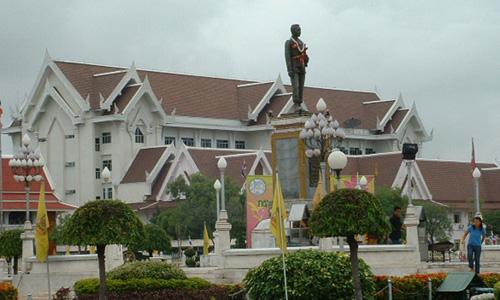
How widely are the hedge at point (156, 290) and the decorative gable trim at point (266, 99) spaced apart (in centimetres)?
7980

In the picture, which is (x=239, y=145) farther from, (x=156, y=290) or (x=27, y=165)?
(x=156, y=290)

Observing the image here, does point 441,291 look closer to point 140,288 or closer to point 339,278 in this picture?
point 339,278

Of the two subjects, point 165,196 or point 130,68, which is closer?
point 165,196

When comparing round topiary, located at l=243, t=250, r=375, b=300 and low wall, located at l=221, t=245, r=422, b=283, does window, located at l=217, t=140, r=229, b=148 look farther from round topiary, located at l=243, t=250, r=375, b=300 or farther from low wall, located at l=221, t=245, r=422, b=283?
round topiary, located at l=243, t=250, r=375, b=300

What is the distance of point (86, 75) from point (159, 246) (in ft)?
135

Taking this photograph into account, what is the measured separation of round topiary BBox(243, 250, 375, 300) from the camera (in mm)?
23953

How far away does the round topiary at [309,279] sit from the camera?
78.6 feet

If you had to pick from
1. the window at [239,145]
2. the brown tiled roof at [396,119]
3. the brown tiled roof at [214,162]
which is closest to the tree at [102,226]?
the brown tiled roof at [214,162]

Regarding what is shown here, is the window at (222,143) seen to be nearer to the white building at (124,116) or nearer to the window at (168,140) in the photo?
the white building at (124,116)

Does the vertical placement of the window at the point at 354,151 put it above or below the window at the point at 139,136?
below

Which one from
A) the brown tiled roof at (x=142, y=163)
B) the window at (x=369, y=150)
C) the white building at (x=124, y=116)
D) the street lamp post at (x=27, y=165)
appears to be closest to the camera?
the street lamp post at (x=27, y=165)

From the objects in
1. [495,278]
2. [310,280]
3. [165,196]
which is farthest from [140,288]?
[165,196]

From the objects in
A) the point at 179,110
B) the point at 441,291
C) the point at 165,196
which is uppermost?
the point at 179,110

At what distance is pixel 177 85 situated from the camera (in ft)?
351
